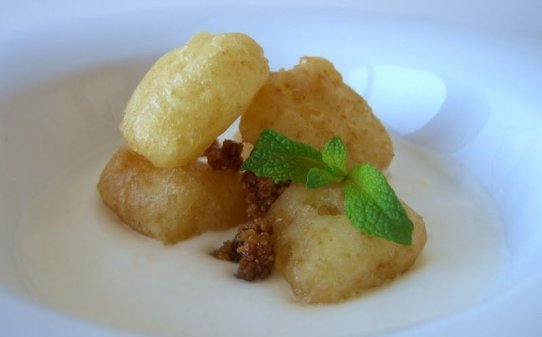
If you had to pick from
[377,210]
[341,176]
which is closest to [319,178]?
[341,176]

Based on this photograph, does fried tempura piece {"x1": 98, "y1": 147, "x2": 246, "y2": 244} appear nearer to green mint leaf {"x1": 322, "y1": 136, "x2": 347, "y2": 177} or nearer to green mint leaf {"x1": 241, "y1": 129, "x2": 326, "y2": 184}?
green mint leaf {"x1": 241, "y1": 129, "x2": 326, "y2": 184}

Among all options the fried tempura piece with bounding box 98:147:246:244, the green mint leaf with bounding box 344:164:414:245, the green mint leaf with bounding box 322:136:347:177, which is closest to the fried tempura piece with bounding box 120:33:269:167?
the fried tempura piece with bounding box 98:147:246:244

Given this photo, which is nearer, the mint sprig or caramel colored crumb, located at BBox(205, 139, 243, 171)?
the mint sprig

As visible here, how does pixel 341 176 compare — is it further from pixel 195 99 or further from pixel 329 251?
pixel 195 99

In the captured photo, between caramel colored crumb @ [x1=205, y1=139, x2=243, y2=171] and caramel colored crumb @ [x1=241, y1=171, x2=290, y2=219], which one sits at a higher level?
caramel colored crumb @ [x1=205, y1=139, x2=243, y2=171]

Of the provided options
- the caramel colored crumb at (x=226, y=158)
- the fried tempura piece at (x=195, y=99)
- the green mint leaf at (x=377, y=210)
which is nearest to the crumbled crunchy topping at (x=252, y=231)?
the caramel colored crumb at (x=226, y=158)

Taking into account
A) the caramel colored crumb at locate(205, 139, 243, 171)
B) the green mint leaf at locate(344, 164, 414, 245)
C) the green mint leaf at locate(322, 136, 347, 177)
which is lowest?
the caramel colored crumb at locate(205, 139, 243, 171)

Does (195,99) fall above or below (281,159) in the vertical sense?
above

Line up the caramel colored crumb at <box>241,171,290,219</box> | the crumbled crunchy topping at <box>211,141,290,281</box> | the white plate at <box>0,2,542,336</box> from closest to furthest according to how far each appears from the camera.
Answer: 1. the white plate at <box>0,2,542,336</box>
2. the crumbled crunchy topping at <box>211,141,290,281</box>
3. the caramel colored crumb at <box>241,171,290,219</box>
